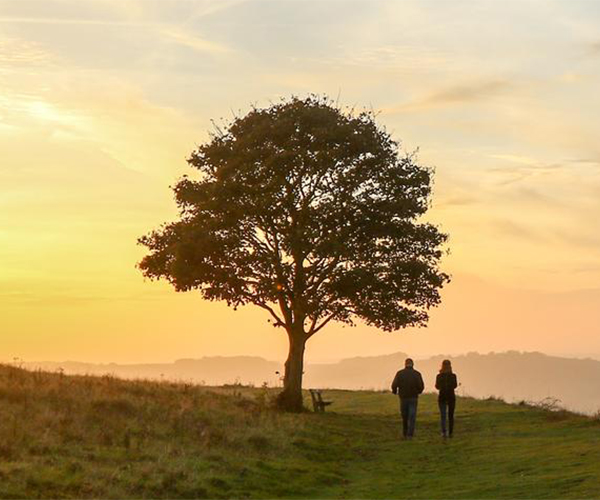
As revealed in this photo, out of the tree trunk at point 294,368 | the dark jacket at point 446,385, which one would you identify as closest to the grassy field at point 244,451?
the dark jacket at point 446,385

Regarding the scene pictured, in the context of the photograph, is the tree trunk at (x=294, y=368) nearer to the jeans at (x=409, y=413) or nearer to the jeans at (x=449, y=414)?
the jeans at (x=409, y=413)

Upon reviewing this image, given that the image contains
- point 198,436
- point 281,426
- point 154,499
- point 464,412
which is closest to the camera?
point 154,499

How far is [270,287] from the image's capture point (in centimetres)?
4900

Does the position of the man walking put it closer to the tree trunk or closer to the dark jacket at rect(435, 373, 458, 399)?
the dark jacket at rect(435, 373, 458, 399)

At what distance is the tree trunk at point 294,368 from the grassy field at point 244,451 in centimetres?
413

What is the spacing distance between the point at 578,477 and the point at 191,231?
28342 mm

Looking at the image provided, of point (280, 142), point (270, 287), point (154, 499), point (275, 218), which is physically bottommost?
point (154, 499)

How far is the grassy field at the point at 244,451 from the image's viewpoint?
23484 millimetres

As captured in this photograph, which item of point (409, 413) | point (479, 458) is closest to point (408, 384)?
→ point (409, 413)

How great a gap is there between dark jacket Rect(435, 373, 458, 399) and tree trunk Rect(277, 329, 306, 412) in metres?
12.3

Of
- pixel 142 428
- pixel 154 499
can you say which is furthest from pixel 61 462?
pixel 142 428

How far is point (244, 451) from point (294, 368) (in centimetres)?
2055

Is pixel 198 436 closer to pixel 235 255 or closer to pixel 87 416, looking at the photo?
pixel 87 416

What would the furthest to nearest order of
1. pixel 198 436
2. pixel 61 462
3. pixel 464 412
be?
pixel 464 412 < pixel 198 436 < pixel 61 462
